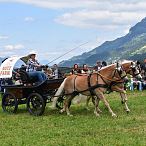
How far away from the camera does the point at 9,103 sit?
15383mm

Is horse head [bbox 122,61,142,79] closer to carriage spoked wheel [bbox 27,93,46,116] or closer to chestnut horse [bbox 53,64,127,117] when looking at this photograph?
chestnut horse [bbox 53,64,127,117]

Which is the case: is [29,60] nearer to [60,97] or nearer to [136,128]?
[60,97]

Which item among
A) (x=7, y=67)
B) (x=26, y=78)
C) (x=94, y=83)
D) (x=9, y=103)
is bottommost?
(x=9, y=103)

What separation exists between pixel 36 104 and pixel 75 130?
411cm

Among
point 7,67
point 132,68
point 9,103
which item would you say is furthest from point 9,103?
point 132,68

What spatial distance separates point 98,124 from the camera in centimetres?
1129

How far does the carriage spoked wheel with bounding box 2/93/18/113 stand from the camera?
1503cm

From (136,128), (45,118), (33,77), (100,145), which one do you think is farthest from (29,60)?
(100,145)

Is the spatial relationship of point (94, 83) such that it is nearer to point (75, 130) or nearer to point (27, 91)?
point (27, 91)

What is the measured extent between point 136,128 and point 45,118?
3.66 meters

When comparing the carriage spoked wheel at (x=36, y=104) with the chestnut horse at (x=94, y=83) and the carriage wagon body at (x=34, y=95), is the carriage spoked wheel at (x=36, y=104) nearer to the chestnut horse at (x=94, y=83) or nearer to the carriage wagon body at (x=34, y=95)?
the carriage wagon body at (x=34, y=95)

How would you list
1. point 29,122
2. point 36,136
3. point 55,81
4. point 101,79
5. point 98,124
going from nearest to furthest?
point 36,136 < point 98,124 < point 29,122 < point 101,79 < point 55,81

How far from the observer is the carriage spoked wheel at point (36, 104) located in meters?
14.0

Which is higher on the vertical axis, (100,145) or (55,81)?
(55,81)
